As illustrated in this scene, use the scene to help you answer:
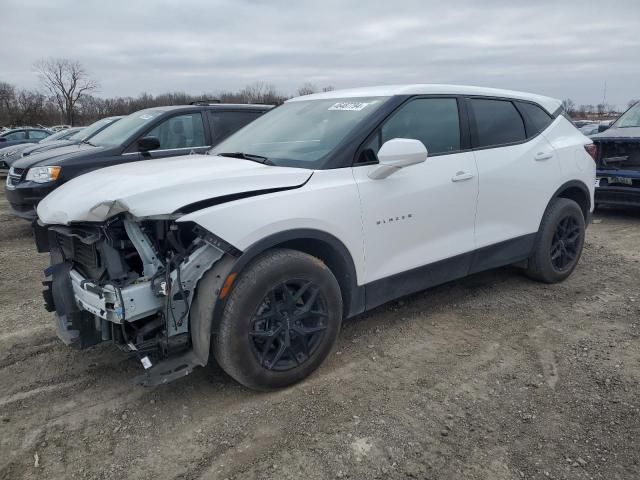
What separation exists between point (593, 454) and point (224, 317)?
6.48 ft

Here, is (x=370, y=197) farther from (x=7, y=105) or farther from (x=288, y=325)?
(x=7, y=105)

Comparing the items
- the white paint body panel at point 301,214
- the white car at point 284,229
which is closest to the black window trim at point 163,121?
the white car at point 284,229

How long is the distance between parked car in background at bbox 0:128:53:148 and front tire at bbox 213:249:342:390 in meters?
20.0

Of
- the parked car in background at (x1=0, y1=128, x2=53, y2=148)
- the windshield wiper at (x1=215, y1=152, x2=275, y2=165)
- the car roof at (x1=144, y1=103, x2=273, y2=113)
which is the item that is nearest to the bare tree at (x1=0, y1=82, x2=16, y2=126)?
the parked car in background at (x1=0, y1=128, x2=53, y2=148)

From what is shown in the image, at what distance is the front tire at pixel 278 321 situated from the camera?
2.79 meters

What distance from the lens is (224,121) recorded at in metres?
7.12

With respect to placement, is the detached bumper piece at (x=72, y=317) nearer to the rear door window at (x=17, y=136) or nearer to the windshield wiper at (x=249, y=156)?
the windshield wiper at (x=249, y=156)

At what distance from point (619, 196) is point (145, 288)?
737 cm

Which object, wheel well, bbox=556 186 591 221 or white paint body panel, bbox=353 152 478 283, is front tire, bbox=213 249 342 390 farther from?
wheel well, bbox=556 186 591 221

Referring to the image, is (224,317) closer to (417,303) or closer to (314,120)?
(314,120)

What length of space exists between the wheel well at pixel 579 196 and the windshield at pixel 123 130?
5.09 meters

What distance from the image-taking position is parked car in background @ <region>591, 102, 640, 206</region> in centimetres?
751

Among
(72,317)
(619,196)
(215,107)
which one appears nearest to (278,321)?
(72,317)

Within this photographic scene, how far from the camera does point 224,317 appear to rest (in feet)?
9.05
